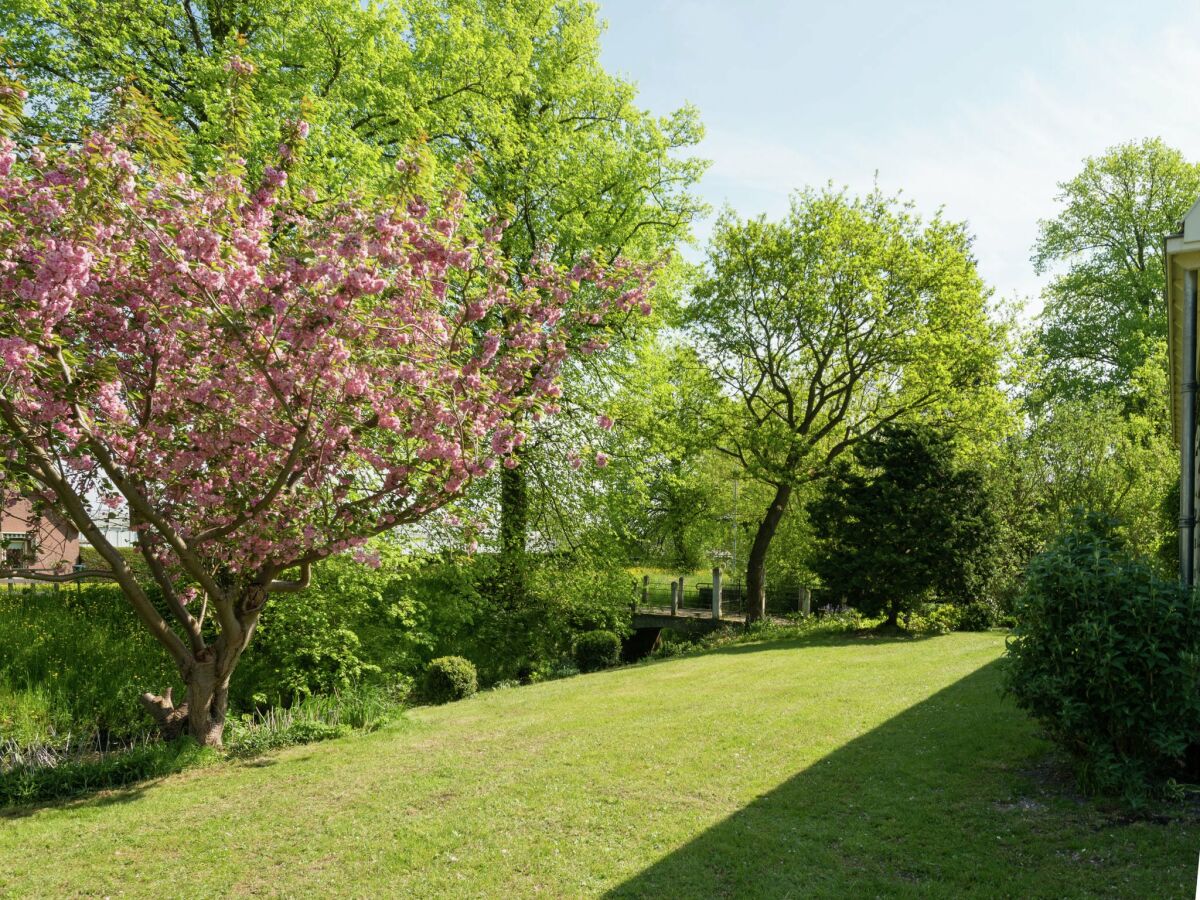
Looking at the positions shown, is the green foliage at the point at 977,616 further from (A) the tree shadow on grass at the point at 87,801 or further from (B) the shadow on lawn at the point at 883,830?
(A) the tree shadow on grass at the point at 87,801

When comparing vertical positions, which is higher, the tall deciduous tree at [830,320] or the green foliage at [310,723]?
the tall deciduous tree at [830,320]

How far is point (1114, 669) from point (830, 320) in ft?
47.4

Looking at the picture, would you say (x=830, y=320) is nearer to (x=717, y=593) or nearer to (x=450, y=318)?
(x=717, y=593)

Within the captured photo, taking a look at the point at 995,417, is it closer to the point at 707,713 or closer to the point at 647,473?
the point at 647,473

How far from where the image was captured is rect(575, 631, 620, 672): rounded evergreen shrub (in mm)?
17859

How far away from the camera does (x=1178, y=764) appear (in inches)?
226

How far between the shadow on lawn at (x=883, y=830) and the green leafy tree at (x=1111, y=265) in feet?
72.6

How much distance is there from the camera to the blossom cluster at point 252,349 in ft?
19.5

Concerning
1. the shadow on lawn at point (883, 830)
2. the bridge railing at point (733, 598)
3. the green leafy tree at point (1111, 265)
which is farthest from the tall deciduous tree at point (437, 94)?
the green leafy tree at point (1111, 265)

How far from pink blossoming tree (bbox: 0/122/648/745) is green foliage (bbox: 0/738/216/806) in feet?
1.61

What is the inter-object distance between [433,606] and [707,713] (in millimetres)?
8213

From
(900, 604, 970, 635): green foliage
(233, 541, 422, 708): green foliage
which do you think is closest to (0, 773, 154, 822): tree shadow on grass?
(233, 541, 422, 708): green foliage

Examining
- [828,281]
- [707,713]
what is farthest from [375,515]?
[828,281]

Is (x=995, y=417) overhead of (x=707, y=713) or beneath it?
overhead
